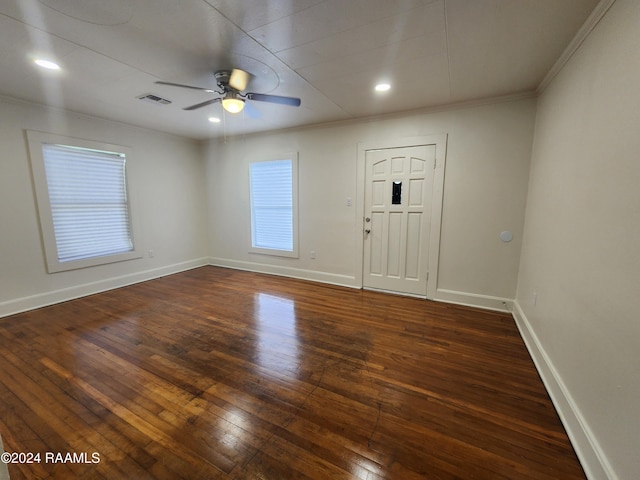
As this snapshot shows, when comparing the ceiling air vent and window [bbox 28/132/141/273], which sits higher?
the ceiling air vent

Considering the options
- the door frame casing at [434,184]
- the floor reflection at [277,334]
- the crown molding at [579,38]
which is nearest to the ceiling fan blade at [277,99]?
the door frame casing at [434,184]

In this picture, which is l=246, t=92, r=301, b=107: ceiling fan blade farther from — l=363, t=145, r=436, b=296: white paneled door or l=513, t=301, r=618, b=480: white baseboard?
l=513, t=301, r=618, b=480: white baseboard

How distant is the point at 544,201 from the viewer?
2.37 m

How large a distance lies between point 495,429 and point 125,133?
5.48 m

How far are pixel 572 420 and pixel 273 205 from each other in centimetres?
427

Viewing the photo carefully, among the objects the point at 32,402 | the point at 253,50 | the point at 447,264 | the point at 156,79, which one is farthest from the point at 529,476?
the point at 156,79

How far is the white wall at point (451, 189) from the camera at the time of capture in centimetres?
301

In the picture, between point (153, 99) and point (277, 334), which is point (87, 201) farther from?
point (277, 334)

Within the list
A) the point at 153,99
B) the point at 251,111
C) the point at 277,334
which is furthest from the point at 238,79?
the point at 277,334

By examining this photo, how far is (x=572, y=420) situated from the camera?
1.50m

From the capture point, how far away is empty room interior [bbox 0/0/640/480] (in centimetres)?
138

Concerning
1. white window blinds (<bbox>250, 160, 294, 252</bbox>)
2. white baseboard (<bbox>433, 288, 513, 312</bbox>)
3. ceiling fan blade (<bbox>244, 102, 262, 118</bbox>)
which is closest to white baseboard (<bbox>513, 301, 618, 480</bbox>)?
white baseboard (<bbox>433, 288, 513, 312</bbox>)

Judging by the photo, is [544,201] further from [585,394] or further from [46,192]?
[46,192]

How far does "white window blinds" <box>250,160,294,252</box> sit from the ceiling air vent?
5.82 ft
